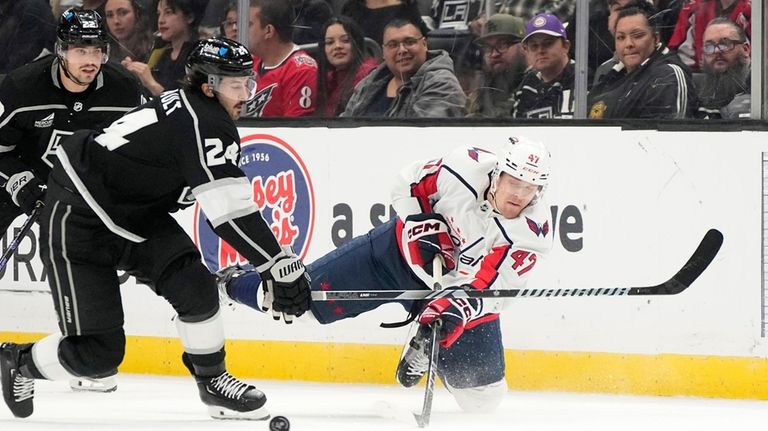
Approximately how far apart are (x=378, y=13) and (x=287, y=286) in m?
1.95

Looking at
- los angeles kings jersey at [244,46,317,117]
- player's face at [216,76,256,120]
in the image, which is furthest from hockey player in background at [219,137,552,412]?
los angeles kings jersey at [244,46,317,117]

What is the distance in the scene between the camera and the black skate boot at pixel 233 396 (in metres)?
3.62

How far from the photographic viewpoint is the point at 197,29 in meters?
5.28

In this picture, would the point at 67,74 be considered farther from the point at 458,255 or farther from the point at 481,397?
the point at 481,397

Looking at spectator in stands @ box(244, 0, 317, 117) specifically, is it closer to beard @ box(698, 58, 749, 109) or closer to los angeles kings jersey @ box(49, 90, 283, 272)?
beard @ box(698, 58, 749, 109)

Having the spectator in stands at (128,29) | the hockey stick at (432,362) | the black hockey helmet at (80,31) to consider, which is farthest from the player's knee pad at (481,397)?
the spectator in stands at (128,29)

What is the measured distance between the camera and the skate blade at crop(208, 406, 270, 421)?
3.68 m

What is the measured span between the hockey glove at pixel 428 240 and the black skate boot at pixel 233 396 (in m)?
0.76

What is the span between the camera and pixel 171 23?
5332mm

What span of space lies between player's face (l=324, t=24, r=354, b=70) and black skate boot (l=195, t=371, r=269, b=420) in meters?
1.79

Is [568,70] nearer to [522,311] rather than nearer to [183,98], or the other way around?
[522,311]

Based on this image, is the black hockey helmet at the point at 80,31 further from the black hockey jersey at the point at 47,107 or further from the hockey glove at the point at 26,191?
the hockey glove at the point at 26,191

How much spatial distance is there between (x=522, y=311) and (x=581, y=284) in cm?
24

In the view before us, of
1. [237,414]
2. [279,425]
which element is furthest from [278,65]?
[279,425]
